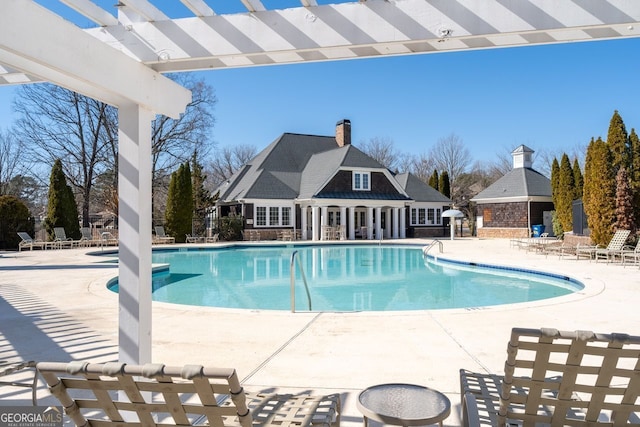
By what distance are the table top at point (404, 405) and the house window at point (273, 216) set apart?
2408 centimetres

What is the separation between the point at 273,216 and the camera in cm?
2688

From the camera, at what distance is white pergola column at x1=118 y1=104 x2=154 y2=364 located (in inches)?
114

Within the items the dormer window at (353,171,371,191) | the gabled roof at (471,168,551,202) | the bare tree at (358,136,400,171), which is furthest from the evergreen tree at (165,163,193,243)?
the bare tree at (358,136,400,171)

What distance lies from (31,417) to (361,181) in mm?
25720

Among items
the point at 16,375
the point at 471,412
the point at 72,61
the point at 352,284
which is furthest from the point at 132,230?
the point at 352,284

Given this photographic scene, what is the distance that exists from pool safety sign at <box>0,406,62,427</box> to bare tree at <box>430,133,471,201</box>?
44650 millimetres

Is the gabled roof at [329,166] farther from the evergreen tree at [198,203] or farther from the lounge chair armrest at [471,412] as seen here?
the lounge chair armrest at [471,412]

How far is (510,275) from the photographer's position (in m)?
12.6

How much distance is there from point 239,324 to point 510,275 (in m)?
9.40

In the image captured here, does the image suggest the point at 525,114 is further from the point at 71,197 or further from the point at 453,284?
the point at 71,197

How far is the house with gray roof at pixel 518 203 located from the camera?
90.4 feet

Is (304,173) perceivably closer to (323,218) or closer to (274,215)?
(274,215)

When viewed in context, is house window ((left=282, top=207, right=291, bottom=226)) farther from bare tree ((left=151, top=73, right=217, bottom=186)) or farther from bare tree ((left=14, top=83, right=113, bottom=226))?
bare tree ((left=14, top=83, right=113, bottom=226))

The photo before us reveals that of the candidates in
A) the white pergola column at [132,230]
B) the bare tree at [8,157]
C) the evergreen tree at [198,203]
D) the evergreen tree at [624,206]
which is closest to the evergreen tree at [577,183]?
the evergreen tree at [624,206]
